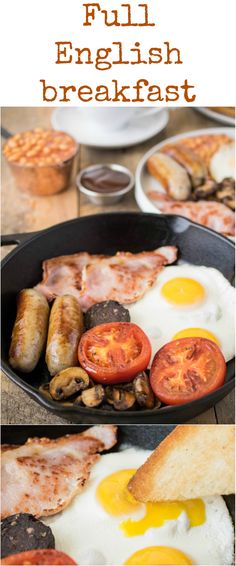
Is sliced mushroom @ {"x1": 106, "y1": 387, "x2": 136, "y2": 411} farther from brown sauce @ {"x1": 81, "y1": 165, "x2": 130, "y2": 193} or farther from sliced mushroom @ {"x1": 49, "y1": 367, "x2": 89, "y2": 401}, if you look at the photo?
brown sauce @ {"x1": 81, "y1": 165, "x2": 130, "y2": 193}

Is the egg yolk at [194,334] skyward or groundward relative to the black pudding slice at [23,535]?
skyward

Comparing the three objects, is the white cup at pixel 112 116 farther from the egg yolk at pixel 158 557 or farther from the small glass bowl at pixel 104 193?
the egg yolk at pixel 158 557

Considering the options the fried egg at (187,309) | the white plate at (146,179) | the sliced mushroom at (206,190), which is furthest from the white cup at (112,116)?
the fried egg at (187,309)

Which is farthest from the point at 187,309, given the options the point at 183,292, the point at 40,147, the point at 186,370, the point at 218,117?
the point at 218,117

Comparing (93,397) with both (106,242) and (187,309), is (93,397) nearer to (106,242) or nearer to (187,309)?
(187,309)
